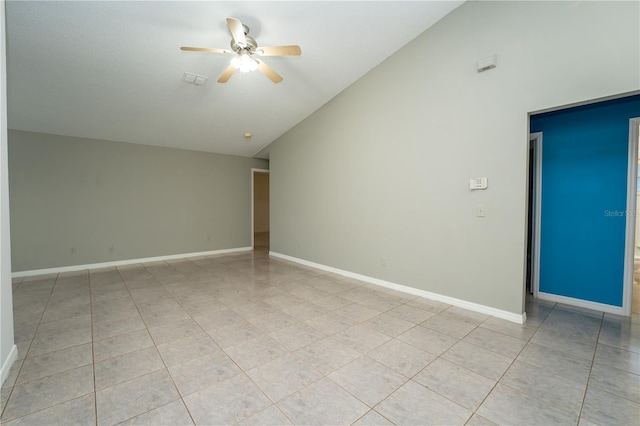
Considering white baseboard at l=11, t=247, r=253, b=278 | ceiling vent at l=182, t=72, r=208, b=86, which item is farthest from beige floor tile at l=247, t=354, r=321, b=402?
white baseboard at l=11, t=247, r=253, b=278

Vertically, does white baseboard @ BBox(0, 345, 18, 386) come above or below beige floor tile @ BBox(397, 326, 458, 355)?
above

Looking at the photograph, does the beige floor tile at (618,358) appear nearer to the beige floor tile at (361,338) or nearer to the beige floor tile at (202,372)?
the beige floor tile at (361,338)

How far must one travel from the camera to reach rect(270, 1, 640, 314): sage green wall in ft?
7.95

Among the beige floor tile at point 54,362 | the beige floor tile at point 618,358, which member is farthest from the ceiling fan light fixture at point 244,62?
the beige floor tile at point 618,358

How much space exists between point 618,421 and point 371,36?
13.4ft

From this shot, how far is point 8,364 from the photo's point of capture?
1.95 metres

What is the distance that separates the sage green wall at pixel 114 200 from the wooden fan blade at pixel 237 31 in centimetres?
398

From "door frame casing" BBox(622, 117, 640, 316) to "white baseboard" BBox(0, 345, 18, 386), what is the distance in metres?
5.59

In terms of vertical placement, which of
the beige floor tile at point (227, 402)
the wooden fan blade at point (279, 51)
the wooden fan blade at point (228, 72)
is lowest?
the beige floor tile at point (227, 402)

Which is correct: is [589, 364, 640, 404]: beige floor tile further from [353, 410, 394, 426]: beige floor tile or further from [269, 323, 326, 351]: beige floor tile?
[269, 323, 326, 351]: beige floor tile

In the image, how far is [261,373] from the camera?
1.97 meters

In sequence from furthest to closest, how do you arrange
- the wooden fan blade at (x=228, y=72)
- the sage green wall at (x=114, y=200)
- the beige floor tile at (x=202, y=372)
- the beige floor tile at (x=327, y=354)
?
the sage green wall at (x=114, y=200) < the wooden fan blade at (x=228, y=72) < the beige floor tile at (x=327, y=354) < the beige floor tile at (x=202, y=372)

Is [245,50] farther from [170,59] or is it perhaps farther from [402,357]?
[402,357]

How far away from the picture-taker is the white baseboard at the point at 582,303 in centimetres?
300
